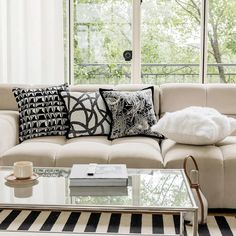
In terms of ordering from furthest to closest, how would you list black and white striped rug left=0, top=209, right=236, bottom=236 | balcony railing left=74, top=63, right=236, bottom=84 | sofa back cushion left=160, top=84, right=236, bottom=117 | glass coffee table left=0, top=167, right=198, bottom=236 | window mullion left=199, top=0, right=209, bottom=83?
balcony railing left=74, top=63, right=236, bottom=84 < window mullion left=199, top=0, right=209, bottom=83 < sofa back cushion left=160, top=84, right=236, bottom=117 < black and white striped rug left=0, top=209, right=236, bottom=236 < glass coffee table left=0, top=167, right=198, bottom=236

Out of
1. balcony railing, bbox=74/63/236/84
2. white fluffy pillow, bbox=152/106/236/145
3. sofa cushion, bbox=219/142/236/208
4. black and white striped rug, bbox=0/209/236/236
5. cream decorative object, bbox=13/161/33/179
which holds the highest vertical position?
balcony railing, bbox=74/63/236/84

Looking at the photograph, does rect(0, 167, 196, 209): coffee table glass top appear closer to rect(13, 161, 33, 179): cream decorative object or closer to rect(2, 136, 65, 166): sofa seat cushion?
rect(13, 161, 33, 179): cream decorative object

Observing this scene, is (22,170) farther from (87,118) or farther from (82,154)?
(87,118)

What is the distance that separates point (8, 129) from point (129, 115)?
865 mm

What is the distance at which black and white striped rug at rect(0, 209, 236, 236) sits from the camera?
2.61 metres

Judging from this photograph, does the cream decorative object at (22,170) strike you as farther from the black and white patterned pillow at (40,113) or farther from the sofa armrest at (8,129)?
the black and white patterned pillow at (40,113)

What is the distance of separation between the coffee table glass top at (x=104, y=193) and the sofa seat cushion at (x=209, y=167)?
1.42 feet

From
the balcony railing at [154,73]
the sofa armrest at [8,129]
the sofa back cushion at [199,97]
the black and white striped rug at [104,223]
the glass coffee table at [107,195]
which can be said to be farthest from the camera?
the balcony railing at [154,73]

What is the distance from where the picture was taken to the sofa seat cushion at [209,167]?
9.14 feet

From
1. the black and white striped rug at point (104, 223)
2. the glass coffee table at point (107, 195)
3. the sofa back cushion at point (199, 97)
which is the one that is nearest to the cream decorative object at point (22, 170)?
the glass coffee table at point (107, 195)

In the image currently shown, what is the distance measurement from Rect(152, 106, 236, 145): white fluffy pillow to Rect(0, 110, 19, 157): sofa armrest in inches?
41.2

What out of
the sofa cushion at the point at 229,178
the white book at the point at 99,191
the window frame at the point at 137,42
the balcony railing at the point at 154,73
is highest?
the window frame at the point at 137,42

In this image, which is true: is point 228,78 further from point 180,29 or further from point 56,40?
point 56,40

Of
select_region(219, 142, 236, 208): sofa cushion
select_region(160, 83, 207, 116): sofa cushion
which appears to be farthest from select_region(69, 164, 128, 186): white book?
select_region(160, 83, 207, 116): sofa cushion
